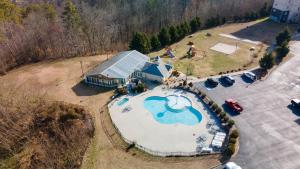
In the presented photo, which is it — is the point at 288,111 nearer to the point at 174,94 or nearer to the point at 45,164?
the point at 174,94

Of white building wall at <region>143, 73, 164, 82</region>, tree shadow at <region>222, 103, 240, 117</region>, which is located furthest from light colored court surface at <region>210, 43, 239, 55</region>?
tree shadow at <region>222, 103, 240, 117</region>

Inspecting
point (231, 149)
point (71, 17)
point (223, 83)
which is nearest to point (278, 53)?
point (223, 83)

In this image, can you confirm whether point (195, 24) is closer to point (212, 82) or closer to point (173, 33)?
point (173, 33)

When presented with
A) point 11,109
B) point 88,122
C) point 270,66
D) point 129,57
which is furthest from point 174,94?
point 11,109

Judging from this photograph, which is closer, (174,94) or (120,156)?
(120,156)

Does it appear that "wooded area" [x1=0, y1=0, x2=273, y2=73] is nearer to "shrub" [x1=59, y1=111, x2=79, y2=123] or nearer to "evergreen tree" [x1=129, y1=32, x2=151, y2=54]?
"evergreen tree" [x1=129, y1=32, x2=151, y2=54]

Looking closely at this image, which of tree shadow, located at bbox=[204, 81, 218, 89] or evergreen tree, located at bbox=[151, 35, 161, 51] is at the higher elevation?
evergreen tree, located at bbox=[151, 35, 161, 51]
